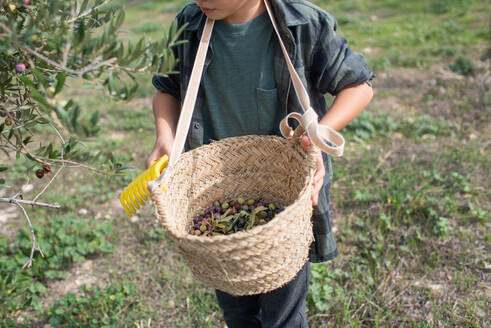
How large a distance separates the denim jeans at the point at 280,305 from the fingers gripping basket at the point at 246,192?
0.43 meters

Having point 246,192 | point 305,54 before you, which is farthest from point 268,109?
point 246,192

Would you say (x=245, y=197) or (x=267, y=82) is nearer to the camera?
(x=267, y=82)

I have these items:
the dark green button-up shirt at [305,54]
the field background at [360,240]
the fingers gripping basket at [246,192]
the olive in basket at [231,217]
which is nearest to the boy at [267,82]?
the dark green button-up shirt at [305,54]

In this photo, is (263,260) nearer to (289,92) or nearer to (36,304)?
(289,92)

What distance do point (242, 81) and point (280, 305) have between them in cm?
109

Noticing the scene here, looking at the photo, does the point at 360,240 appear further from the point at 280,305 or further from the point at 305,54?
the point at 305,54

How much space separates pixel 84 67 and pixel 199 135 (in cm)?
96

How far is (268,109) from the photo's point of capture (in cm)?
189

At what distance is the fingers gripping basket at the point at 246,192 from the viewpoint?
4.26 feet

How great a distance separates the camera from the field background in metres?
2.56

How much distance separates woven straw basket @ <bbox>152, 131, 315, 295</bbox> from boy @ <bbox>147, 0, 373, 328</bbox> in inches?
5.0

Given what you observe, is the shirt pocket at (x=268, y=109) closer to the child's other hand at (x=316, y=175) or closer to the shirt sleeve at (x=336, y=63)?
the shirt sleeve at (x=336, y=63)

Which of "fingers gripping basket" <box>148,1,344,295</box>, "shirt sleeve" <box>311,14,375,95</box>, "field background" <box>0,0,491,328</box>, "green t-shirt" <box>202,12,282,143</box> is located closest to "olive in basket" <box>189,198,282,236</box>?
"fingers gripping basket" <box>148,1,344,295</box>

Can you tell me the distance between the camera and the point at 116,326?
104 inches
